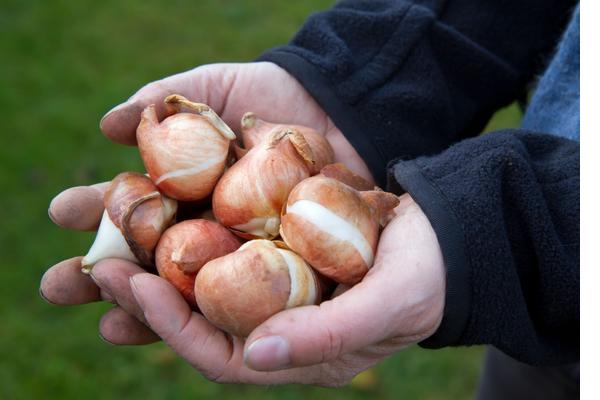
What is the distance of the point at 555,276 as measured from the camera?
3.13 ft

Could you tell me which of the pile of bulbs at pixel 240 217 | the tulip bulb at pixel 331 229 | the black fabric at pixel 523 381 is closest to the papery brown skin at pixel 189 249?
the pile of bulbs at pixel 240 217

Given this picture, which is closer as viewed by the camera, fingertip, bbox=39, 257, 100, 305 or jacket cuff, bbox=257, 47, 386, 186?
fingertip, bbox=39, 257, 100, 305

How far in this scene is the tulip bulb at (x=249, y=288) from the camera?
0.87 m

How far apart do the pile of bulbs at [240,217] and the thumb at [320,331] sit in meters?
0.05

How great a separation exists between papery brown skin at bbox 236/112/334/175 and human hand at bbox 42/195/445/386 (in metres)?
0.17

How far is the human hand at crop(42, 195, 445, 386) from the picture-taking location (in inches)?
32.6

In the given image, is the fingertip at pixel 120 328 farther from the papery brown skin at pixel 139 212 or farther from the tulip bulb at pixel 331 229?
the tulip bulb at pixel 331 229

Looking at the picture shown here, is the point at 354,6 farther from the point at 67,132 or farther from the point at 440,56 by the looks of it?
the point at 67,132

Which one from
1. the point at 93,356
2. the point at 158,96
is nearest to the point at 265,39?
the point at 93,356

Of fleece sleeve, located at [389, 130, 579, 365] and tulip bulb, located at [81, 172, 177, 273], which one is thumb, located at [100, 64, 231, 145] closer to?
tulip bulb, located at [81, 172, 177, 273]

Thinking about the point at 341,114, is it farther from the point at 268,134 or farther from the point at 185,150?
the point at 185,150

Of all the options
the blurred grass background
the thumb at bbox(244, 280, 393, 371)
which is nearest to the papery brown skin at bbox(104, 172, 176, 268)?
the thumb at bbox(244, 280, 393, 371)

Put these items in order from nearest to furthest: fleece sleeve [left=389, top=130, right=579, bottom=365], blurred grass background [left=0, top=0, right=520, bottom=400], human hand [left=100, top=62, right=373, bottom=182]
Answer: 1. fleece sleeve [left=389, top=130, right=579, bottom=365]
2. human hand [left=100, top=62, right=373, bottom=182]
3. blurred grass background [left=0, top=0, right=520, bottom=400]

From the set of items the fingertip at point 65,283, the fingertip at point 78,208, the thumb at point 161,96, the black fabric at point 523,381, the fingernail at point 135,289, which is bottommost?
the black fabric at point 523,381
